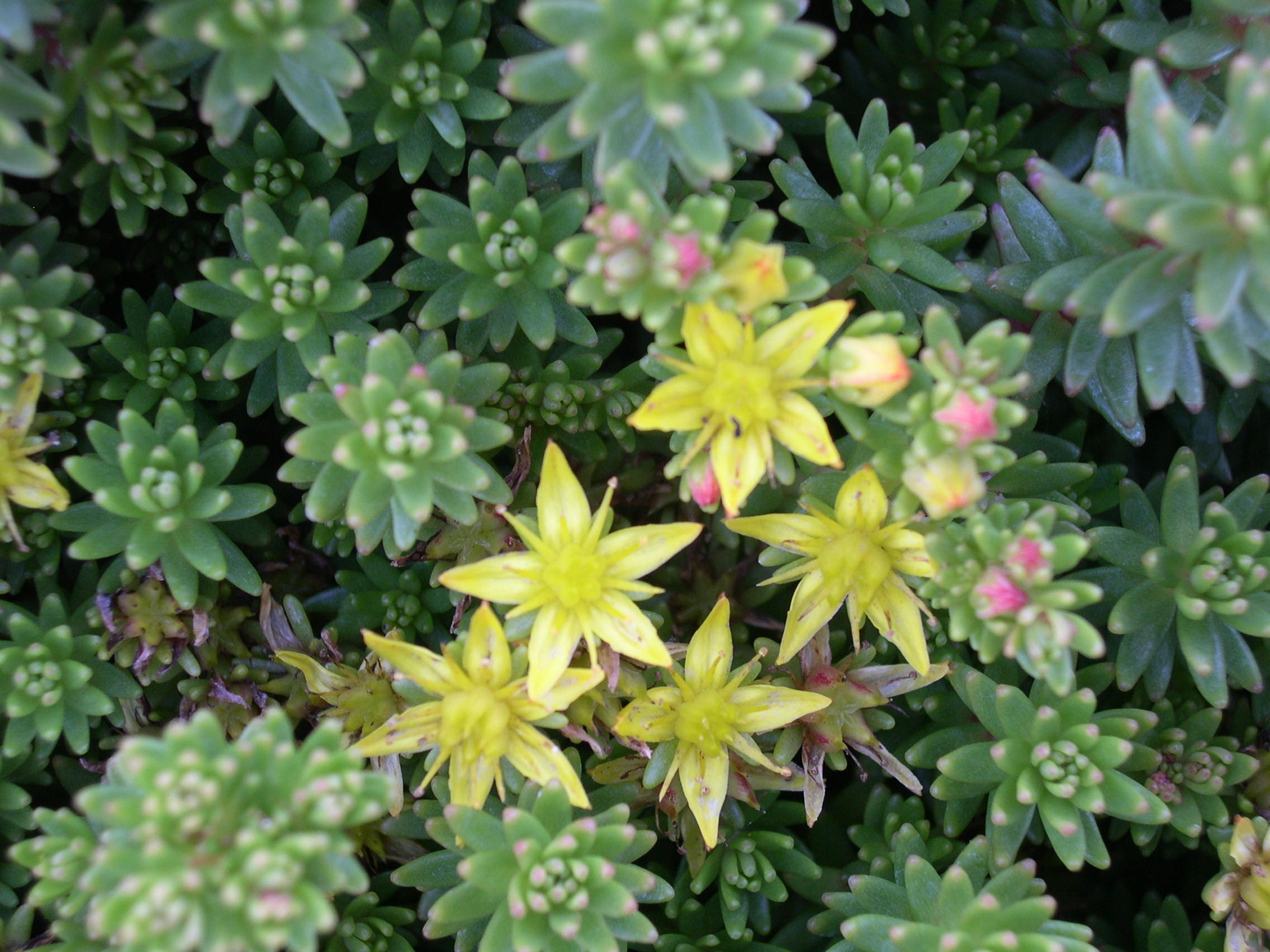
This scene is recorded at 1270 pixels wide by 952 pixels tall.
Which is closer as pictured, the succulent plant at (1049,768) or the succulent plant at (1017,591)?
the succulent plant at (1017,591)

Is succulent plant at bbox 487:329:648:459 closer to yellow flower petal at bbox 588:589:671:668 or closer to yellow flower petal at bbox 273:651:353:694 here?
yellow flower petal at bbox 588:589:671:668

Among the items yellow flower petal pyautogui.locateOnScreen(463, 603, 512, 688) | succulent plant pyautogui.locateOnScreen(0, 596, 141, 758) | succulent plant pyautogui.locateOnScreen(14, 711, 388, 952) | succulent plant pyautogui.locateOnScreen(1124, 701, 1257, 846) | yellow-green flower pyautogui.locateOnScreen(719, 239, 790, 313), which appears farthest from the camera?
succulent plant pyautogui.locateOnScreen(1124, 701, 1257, 846)

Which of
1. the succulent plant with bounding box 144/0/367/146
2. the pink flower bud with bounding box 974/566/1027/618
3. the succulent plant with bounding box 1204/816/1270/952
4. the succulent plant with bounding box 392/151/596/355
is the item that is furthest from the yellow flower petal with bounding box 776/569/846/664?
the succulent plant with bounding box 144/0/367/146

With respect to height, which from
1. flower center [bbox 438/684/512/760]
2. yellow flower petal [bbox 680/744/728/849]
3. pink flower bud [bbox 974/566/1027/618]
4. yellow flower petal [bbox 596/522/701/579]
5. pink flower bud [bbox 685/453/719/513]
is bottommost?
yellow flower petal [bbox 680/744/728/849]

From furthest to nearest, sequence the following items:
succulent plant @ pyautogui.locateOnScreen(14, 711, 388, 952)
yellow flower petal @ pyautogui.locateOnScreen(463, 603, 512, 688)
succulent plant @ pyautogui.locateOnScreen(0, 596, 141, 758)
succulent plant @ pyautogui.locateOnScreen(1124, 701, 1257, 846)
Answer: succulent plant @ pyautogui.locateOnScreen(1124, 701, 1257, 846), succulent plant @ pyautogui.locateOnScreen(0, 596, 141, 758), yellow flower petal @ pyautogui.locateOnScreen(463, 603, 512, 688), succulent plant @ pyautogui.locateOnScreen(14, 711, 388, 952)

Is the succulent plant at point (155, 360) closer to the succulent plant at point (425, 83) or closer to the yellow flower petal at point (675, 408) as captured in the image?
the succulent plant at point (425, 83)

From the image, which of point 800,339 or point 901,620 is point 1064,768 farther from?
point 800,339

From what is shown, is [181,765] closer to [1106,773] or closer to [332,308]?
[332,308]

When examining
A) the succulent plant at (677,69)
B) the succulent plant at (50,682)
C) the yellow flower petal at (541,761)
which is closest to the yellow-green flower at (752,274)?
the succulent plant at (677,69)
